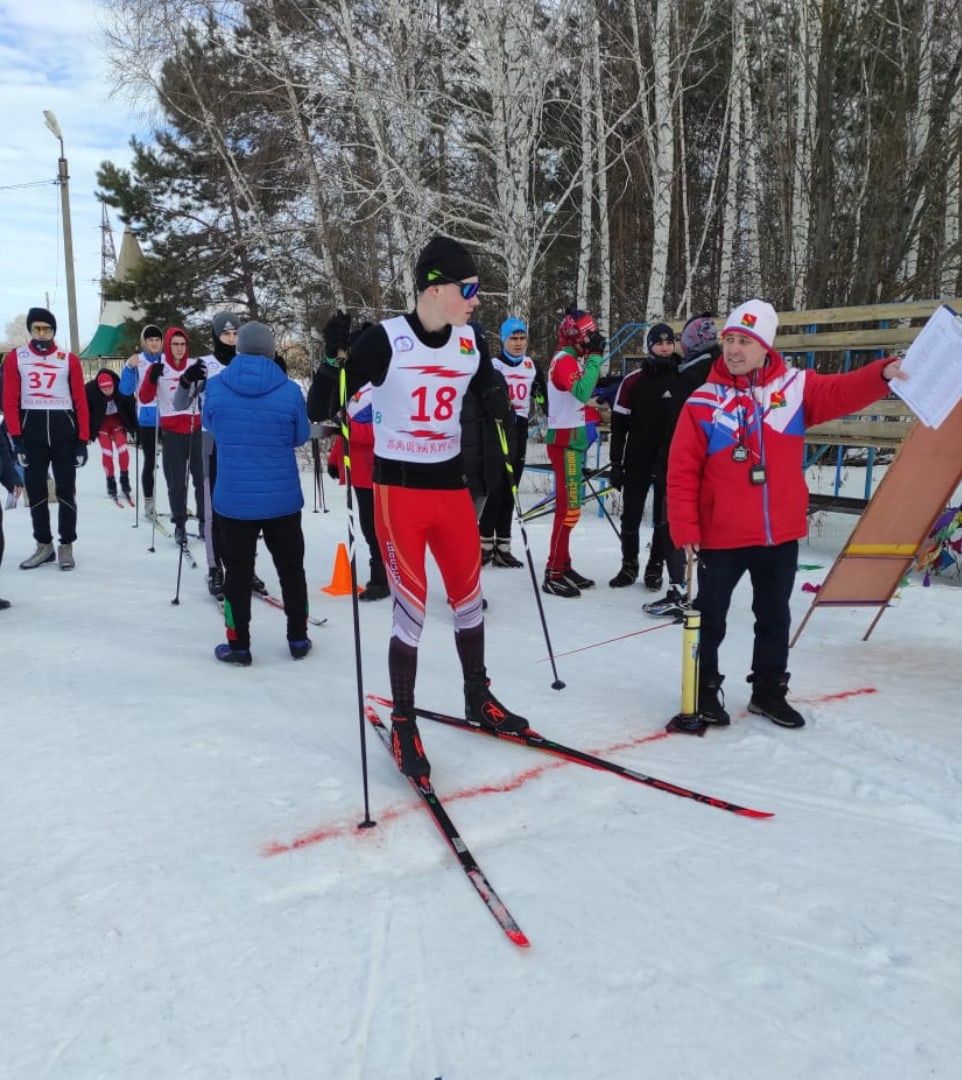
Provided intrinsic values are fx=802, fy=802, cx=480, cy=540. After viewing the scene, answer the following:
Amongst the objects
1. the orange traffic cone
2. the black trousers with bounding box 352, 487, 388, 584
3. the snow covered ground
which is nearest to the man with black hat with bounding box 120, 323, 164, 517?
the orange traffic cone

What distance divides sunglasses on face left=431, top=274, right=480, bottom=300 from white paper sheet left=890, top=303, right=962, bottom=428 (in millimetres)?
1785

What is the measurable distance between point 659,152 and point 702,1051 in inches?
479

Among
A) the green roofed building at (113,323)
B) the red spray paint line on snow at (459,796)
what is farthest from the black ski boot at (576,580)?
the green roofed building at (113,323)

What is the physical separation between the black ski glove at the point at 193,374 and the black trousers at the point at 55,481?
1402mm

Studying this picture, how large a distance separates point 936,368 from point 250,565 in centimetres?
377

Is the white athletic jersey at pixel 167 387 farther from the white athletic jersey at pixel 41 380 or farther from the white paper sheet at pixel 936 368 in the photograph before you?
the white paper sheet at pixel 936 368

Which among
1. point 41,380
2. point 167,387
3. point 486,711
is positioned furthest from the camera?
point 167,387

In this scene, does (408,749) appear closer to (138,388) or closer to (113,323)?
(138,388)

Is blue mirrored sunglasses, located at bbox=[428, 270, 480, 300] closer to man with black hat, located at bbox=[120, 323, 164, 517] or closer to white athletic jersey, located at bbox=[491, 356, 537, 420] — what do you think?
white athletic jersey, located at bbox=[491, 356, 537, 420]

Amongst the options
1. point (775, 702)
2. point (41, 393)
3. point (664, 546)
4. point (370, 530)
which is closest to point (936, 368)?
point (775, 702)

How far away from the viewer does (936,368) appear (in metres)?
3.37

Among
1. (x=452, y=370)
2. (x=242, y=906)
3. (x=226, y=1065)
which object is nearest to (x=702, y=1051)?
(x=226, y=1065)

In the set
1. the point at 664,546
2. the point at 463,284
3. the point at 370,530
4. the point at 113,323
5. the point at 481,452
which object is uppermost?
the point at 113,323

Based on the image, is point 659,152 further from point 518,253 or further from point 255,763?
point 255,763
